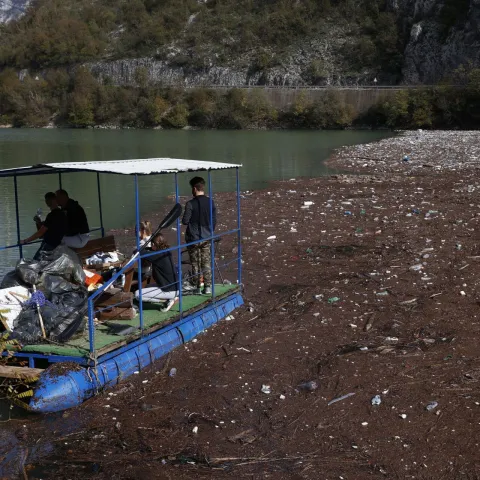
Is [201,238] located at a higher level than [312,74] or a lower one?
lower

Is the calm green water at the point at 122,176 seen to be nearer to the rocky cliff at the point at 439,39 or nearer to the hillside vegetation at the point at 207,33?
the rocky cliff at the point at 439,39

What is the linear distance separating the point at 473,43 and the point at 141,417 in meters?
84.3

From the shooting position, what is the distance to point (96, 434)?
22.3 ft

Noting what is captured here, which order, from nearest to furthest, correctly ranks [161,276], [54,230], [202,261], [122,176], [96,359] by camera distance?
[96,359] → [161,276] → [54,230] → [202,261] → [122,176]

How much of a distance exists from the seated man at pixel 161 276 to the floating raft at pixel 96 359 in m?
0.16

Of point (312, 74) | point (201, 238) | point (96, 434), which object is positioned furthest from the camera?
point (312, 74)

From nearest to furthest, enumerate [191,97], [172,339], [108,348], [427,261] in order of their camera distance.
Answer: [108,348], [172,339], [427,261], [191,97]

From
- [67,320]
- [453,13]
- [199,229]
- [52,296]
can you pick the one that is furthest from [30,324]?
[453,13]

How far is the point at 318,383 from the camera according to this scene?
7656 mm

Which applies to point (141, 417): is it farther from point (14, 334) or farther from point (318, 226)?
point (318, 226)

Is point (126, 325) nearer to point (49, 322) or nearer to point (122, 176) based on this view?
point (49, 322)

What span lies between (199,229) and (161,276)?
38.9 inches

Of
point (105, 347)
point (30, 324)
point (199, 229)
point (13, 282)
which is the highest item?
point (199, 229)

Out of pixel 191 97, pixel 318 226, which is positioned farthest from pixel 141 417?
pixel 191 97
